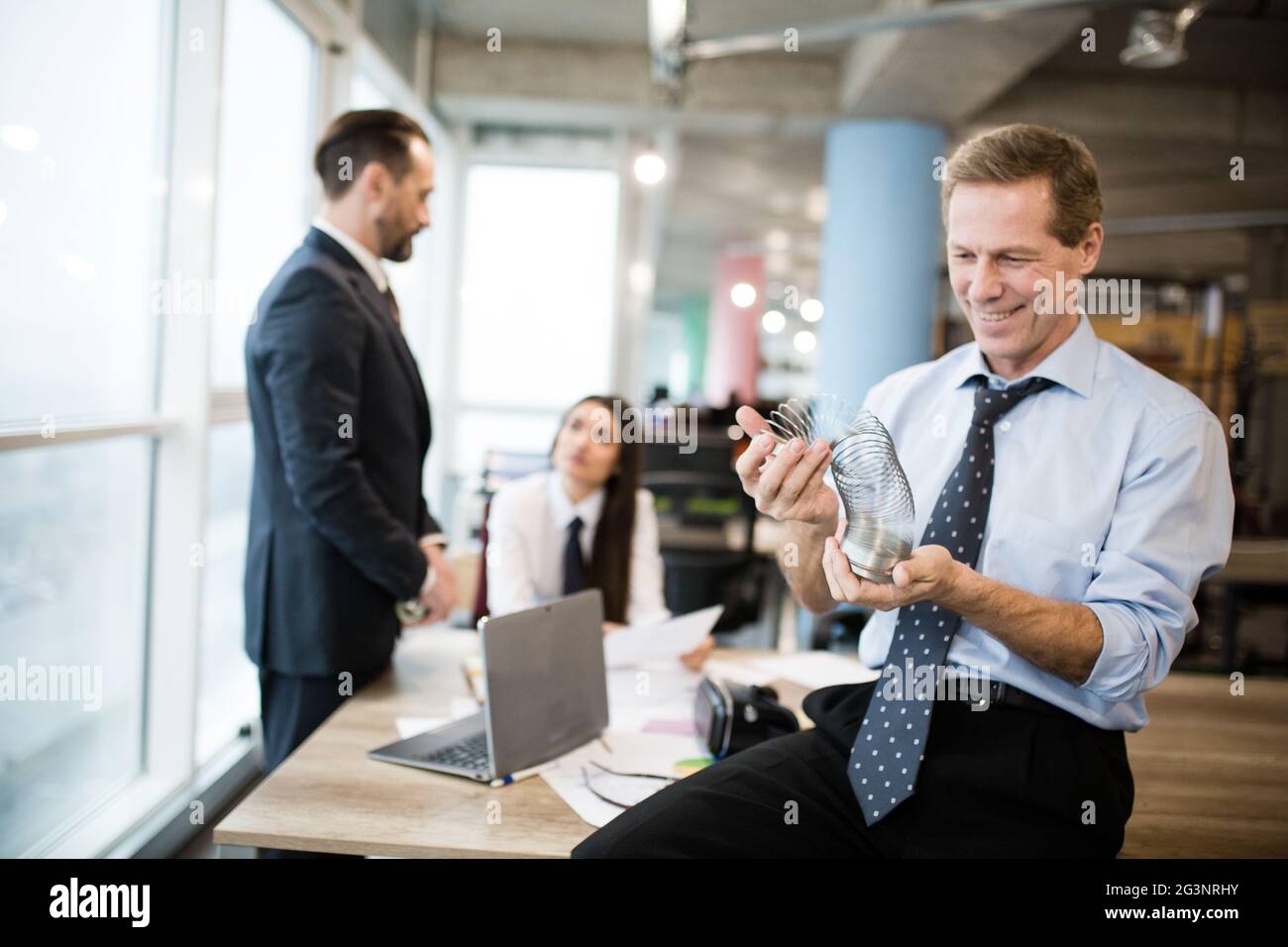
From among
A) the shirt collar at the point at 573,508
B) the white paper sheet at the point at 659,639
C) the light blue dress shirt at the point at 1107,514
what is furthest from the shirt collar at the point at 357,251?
the light blue dress shirt at the point at 1107,514

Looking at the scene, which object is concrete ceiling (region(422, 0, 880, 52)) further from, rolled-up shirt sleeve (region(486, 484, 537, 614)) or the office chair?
rolled-up shirt sleeve (region(486, 484, 537, 614))

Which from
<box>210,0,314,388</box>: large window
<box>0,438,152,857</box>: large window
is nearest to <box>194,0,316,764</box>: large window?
<box>210,0,314,388</box>: large window

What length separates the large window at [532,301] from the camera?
677 cm

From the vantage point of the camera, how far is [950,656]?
1.35m

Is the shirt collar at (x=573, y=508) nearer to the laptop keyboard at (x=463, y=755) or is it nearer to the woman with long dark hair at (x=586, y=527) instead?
the woman with long dark hair at (x=586, y=527)

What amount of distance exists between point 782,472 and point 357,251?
1.41 metres

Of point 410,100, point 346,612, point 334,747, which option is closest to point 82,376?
point 346,612

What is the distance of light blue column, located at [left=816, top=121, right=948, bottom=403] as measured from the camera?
5.93 m

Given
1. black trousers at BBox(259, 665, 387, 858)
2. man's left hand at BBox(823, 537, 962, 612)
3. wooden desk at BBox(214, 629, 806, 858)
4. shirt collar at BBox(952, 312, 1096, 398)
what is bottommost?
black trousers at BBox(259, 665, 387, 858)

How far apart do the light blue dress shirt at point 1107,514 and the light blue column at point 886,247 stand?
4.63 m

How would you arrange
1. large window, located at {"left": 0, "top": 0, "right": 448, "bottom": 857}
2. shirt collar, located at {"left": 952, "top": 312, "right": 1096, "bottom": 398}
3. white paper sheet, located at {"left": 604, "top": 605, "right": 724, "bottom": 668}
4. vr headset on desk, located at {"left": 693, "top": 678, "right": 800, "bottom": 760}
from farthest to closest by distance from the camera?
large window, located at {"left": 0, "top": 0, "right": 448, "bottom": 857} → white paper sheet, located at {"left": 604, "top": 605, "right": 724, "bottom": 668} → vr headset on desk, located at {"left": 693, "top": 678, "right": 800, "bottom": 760} → shirt collar, located at {"left": 952, "top": 312, "right": 1096, "bottom": 398}

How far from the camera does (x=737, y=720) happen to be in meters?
1.62

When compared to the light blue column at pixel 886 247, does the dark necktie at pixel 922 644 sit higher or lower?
lower
